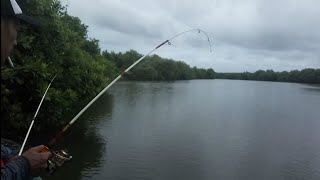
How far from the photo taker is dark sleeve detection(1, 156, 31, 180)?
2480 mm

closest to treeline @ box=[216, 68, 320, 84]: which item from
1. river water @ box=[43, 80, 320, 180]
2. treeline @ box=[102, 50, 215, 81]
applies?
treeline @ box=[102, 50, 215, 81]

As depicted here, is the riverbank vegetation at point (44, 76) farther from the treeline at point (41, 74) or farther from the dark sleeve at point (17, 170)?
the dark sleeve at point (17, 170)

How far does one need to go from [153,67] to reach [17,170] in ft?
257

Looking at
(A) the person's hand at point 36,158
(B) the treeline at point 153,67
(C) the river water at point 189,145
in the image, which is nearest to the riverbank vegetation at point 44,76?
(C) the river water at point 189,145

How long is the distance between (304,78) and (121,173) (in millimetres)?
100531

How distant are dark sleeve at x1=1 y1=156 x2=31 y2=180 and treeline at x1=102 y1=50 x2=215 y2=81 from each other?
188 ft

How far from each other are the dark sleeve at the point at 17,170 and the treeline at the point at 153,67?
57.3 m

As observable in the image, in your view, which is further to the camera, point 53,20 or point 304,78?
point 304,78

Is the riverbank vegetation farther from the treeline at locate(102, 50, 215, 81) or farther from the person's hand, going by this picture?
the treeline at locate(102, 50, 215, 81)

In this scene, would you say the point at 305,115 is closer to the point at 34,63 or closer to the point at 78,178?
the point at 78,178

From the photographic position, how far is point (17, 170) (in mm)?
2586

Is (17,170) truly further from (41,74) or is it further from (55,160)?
(41,74)

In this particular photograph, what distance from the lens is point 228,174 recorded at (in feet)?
50.1

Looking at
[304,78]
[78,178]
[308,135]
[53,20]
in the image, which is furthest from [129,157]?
[304,78]
